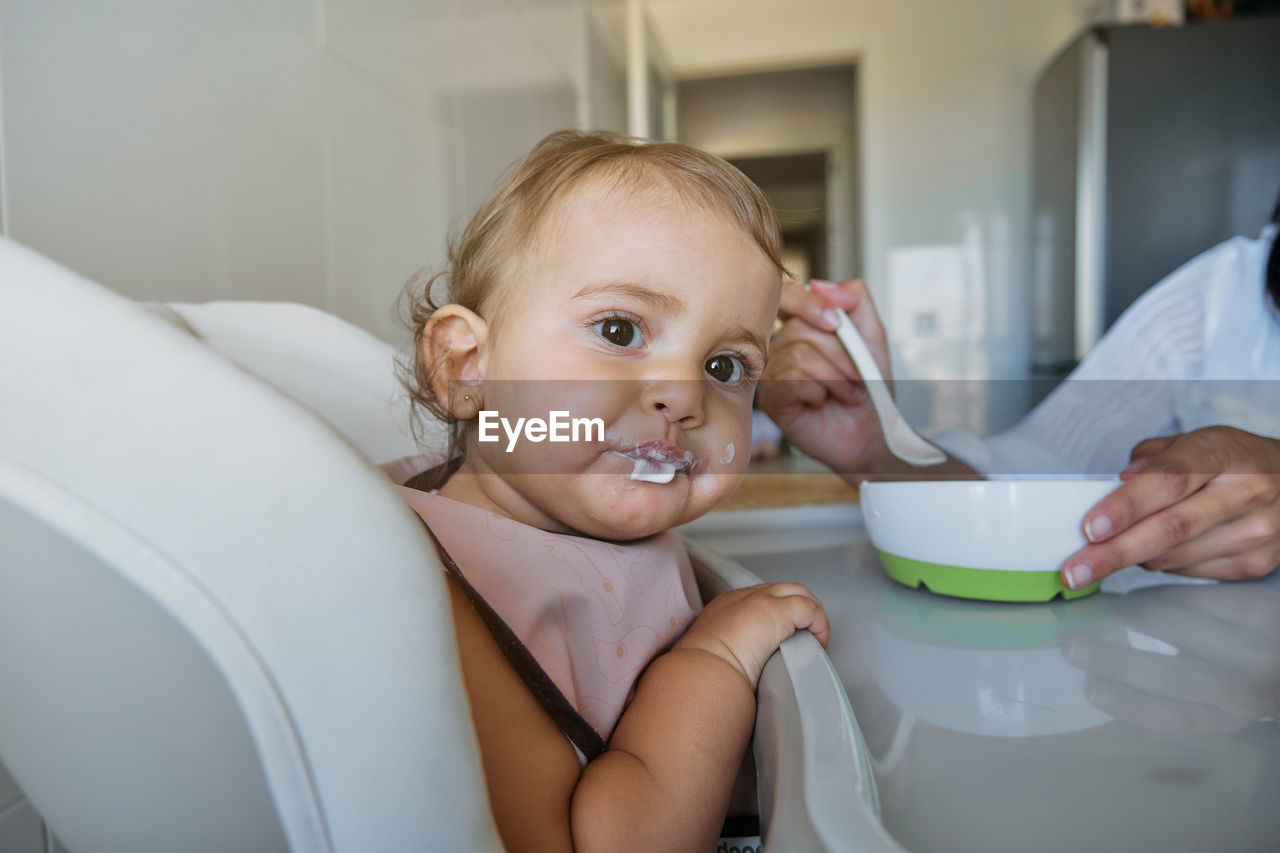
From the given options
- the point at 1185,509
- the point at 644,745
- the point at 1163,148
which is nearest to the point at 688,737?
the point at 644,745

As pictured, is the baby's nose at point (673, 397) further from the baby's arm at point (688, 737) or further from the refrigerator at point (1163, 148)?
the refrigerator at point (1163, 148)

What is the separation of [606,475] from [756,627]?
0.41 feet

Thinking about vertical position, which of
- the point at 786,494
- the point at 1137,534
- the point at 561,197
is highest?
the point at 561,197

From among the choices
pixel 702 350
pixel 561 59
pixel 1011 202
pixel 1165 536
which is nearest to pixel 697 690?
pixel 702 350

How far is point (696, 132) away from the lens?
467 centimetres

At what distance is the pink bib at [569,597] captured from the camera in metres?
0.41

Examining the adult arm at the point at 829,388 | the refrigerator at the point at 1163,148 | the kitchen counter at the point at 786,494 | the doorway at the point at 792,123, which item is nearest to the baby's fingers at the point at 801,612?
the adult arm at the point at 829,388

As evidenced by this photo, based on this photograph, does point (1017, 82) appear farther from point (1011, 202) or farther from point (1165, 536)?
point (1165, 536)

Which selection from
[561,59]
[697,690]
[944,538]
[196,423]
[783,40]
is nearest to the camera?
[196,423]

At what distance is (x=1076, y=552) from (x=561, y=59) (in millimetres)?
1934

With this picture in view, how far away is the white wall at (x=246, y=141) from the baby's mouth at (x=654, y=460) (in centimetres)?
47

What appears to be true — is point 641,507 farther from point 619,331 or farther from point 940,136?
point 940,136

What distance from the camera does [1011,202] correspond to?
3312 mm

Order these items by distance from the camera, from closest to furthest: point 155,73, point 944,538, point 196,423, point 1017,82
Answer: point 196,423
point 944,538
point 155,73
point 1017,82
